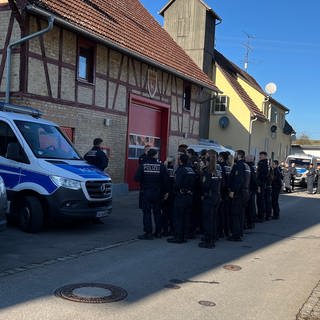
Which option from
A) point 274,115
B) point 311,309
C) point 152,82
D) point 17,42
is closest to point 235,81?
point 274,115

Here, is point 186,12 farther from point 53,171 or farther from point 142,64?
point 53,171

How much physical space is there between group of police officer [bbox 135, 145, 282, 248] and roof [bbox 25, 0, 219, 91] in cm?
569

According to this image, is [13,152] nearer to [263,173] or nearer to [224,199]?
[224,199]

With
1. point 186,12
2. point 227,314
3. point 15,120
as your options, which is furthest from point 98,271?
→ point 186,12

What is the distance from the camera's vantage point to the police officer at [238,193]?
978 centimetres

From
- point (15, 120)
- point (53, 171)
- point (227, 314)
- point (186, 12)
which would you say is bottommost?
point (227, 314)

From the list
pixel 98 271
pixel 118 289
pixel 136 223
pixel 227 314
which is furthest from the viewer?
pixel 136 223

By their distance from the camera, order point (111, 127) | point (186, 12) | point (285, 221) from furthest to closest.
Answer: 1. point (186, 12)
2. point (111, 127)
3. point (285, 221)

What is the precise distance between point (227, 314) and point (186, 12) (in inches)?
1012

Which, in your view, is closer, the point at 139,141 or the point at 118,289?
the point at 118,289

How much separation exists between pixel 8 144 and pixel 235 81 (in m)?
26.1

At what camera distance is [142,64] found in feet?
59.6

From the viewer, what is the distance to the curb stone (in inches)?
206

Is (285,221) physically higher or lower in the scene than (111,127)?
lower
